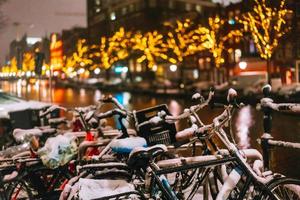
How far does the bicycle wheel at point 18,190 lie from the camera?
5.38 metres

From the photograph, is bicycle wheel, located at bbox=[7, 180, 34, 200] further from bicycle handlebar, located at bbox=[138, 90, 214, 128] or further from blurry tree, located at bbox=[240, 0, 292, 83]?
blurry tree, located at bbox=[240, 0, 292, 83]

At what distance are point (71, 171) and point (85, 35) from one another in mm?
98296

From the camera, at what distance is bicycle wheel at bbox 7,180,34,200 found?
538 centimetres

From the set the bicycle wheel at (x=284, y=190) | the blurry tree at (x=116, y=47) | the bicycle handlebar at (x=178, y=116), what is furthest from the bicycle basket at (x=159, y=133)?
the blurry tree at (x=116, y=47)

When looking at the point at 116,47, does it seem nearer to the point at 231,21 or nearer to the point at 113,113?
the point at 231,21

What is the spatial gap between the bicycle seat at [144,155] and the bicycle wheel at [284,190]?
1.03 metres

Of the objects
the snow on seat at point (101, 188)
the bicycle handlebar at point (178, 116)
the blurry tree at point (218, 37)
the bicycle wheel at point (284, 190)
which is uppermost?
the blurry tree at point (218, 37)

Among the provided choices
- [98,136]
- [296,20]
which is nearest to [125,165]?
[98,136]

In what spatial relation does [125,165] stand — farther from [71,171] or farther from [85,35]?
[85,35]

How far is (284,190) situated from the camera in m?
4.55

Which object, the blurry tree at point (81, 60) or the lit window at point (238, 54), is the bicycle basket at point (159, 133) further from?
the blurry tree at point (81, 60)

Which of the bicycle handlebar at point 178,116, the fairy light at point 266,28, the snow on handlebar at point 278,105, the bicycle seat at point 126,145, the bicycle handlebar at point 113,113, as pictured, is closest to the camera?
the bicycle seat at point 126,145

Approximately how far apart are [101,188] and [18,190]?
185 centimetres

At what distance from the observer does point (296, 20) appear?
34594 millimetres
